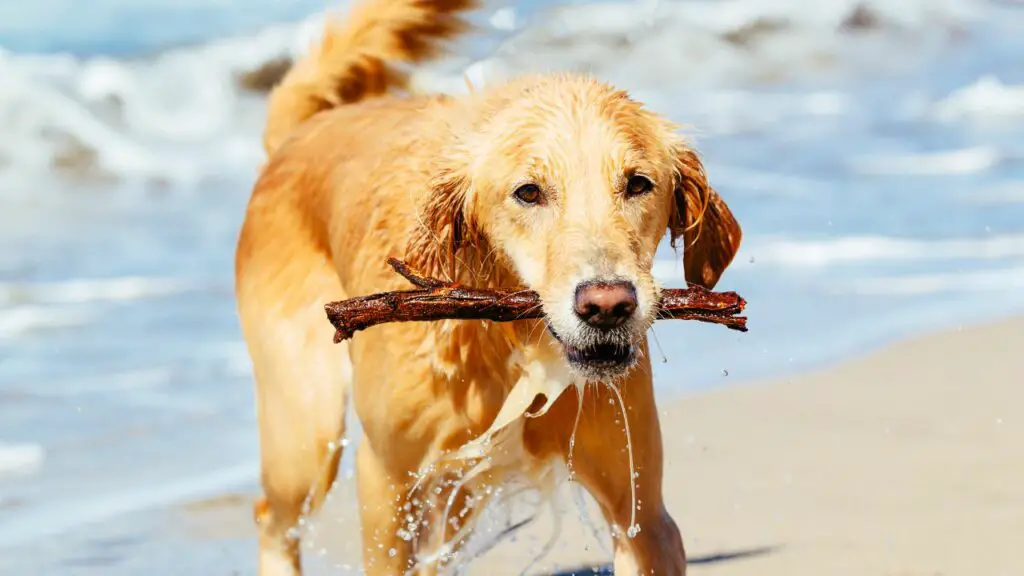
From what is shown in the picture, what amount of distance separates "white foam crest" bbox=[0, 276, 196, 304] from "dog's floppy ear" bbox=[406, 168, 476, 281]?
6.39 m

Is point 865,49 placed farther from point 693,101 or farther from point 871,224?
point 871,224

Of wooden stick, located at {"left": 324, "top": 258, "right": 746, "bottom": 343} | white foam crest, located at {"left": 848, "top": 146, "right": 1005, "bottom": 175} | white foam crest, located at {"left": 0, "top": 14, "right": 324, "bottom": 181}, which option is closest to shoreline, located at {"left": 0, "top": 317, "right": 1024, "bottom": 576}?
wooden stick, located at {"left": 324, "top": 258, "right": 746, "bottom": 343}

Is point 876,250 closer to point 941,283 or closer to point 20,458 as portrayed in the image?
point 941,283

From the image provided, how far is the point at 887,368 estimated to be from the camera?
26.1 feet

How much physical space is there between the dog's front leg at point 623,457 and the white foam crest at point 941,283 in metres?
6.30

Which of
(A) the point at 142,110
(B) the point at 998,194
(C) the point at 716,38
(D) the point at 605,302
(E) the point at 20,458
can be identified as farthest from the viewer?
(C) the point at 716,38

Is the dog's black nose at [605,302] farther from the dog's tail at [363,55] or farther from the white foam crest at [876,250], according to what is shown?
the white foam crest at [876,250]

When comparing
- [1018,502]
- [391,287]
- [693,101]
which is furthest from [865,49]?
[391,287]

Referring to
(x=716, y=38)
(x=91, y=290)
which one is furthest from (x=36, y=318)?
(x=716, y=38)

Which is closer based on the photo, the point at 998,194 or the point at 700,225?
the point at 700,225

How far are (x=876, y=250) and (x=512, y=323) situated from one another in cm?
781

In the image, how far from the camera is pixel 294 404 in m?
4.99

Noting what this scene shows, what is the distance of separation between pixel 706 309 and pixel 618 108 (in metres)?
0.61

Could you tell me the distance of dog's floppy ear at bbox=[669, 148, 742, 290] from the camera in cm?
399
